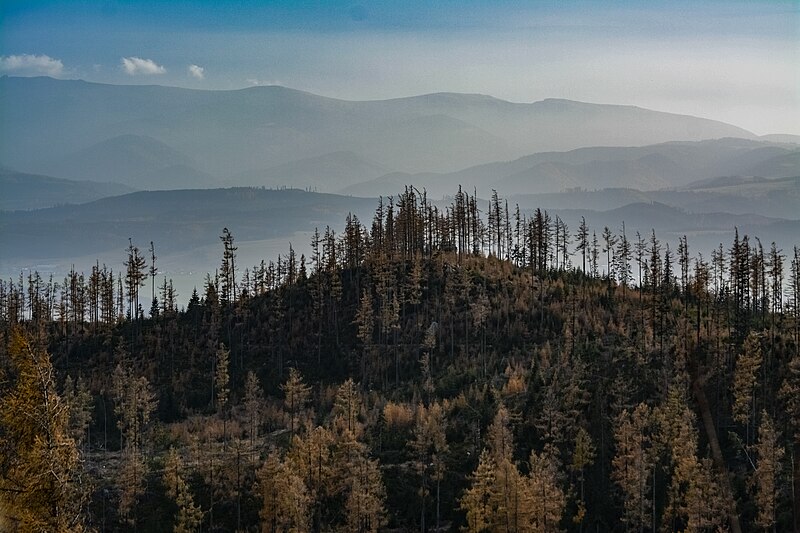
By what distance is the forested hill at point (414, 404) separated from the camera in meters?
43.9

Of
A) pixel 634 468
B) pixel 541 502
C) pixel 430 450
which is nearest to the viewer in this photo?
pixel 541 502

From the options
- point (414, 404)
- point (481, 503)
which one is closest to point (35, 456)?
point (481, 503)

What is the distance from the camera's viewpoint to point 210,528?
49156 mm

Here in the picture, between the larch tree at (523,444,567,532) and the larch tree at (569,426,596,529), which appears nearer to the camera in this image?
the larch tree at (523,444,567,532)

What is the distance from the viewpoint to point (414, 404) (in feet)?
219

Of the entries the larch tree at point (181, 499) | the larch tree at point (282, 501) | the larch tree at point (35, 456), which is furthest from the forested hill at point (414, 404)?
the larch tree at point (181, 499)

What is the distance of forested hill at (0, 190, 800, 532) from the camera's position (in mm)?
43938

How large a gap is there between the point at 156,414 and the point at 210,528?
26796 millimetres

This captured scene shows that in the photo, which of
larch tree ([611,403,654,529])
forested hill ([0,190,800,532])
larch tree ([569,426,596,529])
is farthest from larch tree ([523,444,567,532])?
larch tree ([611,403,654,529])

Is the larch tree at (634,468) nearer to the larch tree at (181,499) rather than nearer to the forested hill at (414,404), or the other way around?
the forested hill at (414,404)

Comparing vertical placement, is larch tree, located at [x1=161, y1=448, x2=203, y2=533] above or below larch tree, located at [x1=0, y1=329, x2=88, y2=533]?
below

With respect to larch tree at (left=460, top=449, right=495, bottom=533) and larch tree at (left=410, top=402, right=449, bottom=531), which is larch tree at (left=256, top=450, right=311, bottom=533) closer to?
larch tree at (left=410, top=402, right=449, bottom=531)

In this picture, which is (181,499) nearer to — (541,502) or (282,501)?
(282,501)

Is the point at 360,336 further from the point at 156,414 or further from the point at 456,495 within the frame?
the point at 456,495
